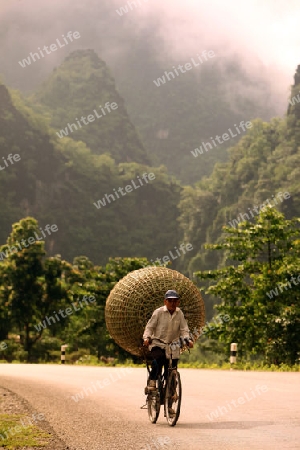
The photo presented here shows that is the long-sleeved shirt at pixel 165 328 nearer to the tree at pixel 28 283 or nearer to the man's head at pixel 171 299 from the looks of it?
the man's head at pixel 171 299

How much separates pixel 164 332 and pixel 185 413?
5.12 feet

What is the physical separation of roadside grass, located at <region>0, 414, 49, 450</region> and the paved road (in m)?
0.28

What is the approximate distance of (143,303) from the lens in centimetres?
1454

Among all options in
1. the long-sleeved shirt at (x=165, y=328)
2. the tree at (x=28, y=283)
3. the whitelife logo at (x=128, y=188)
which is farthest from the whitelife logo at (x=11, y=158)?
the long-sleeved shirt at (x=165, y=328)

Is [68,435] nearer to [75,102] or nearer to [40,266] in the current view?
[40,266]

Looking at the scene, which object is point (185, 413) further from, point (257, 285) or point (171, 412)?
point (257, 285)

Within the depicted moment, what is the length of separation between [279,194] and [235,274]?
62.1m

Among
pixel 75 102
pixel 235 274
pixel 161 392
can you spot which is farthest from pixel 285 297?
pixel 75 102

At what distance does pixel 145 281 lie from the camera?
14.8 m

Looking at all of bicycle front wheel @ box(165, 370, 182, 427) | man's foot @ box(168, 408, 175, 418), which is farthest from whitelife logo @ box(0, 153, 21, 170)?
man's foot @ box(168, 408, 175, 418)

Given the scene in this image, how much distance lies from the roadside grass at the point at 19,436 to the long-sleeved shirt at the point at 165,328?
1922 mm

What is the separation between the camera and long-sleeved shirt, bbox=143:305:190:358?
985 centimetres

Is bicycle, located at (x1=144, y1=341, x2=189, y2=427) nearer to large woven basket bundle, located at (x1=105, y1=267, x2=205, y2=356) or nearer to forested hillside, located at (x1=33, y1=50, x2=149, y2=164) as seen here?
large woven basket bundle, located at (x1=105, y1=267, x2=205, y2=356)

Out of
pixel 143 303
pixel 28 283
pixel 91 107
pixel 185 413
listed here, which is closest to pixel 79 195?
pixel 91 107
